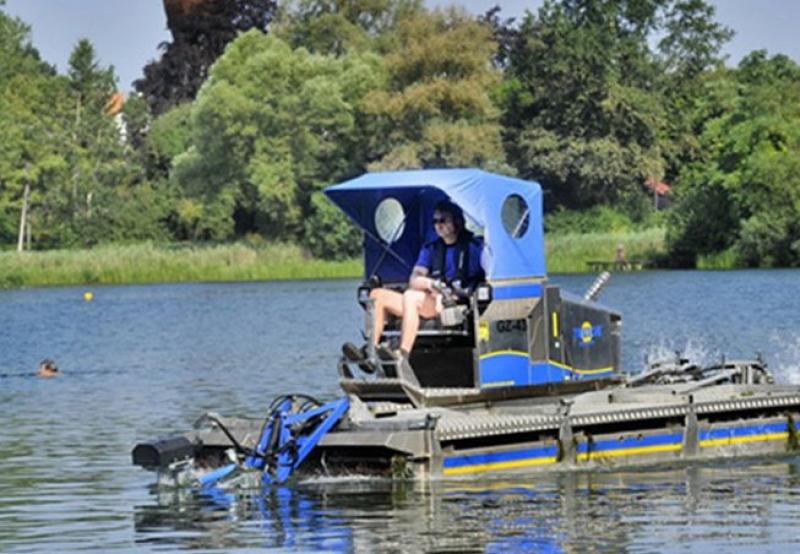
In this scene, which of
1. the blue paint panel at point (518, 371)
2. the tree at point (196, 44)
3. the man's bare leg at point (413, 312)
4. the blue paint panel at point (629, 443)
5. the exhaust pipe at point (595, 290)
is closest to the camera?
the blue paint panel at point (629, 443)

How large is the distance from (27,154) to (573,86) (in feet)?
78.0

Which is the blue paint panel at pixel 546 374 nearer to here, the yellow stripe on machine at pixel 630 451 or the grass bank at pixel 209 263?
the yellow stripe on machine at pixel 630 451

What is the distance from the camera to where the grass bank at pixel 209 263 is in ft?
283

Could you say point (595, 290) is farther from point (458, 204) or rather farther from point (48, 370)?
point (48, 370)

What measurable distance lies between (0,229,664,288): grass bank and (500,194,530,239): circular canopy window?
6255 centimetres

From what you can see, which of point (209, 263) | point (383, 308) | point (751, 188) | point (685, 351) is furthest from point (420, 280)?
point (209, 263)

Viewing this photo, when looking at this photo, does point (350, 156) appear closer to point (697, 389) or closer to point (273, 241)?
point (273, 241)

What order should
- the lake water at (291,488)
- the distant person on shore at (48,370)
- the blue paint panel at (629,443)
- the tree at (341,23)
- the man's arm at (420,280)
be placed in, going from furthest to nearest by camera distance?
1. the tree at (341,23)
2. the distant person on shore at (48,370)
3. the man's arm at (420,280)
4. the blue paint panel at (629,443)
5. the lake water at (291,488)

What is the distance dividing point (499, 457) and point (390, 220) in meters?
3.54

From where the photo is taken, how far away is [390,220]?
22344 mm

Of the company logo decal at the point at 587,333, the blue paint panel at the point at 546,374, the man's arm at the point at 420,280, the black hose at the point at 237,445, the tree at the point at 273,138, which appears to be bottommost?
the black hose at the point at 237,445

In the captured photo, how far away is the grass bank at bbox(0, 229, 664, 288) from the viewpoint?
283 feet

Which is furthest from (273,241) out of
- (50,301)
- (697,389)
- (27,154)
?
(697,389)

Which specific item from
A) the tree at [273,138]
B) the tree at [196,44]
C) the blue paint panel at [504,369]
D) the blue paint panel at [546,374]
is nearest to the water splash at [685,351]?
the blue paint panel at [546,374]
